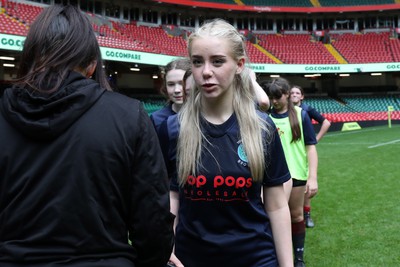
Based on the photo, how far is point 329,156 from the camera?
634 inches

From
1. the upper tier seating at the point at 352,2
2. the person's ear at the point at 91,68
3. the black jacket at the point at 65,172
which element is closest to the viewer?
the black jacket at the point at 65,172

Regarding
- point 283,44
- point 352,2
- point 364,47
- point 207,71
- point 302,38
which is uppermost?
point 352,2

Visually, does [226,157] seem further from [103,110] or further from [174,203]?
[103,110]

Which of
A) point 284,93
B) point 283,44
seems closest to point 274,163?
point 284,93

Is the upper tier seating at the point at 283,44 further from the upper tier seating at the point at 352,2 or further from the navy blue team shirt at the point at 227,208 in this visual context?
the navy blue team shirt at the point at 227,208

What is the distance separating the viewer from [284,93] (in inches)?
172

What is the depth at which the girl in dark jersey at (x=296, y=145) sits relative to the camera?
4395 millimetres

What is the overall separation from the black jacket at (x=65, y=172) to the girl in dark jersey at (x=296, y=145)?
10.1 ft

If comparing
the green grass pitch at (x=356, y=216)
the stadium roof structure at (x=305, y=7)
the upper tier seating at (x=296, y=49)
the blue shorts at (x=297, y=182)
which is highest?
the stadium roof structure at (x=305, y=7)

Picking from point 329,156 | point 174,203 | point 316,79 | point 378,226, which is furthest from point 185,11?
point 174,203

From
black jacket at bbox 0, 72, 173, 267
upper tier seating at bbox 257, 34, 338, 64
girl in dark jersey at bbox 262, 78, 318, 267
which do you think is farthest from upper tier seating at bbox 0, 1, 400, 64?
black jacket at bbox 0, 72, 173, 267

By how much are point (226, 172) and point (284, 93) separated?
8.26 feet

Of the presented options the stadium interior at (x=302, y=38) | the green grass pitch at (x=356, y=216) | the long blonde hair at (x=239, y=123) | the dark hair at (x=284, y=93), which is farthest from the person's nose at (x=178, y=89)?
the stadium interior at (x=302, y=38)

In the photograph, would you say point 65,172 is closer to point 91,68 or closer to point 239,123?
point 91,68
